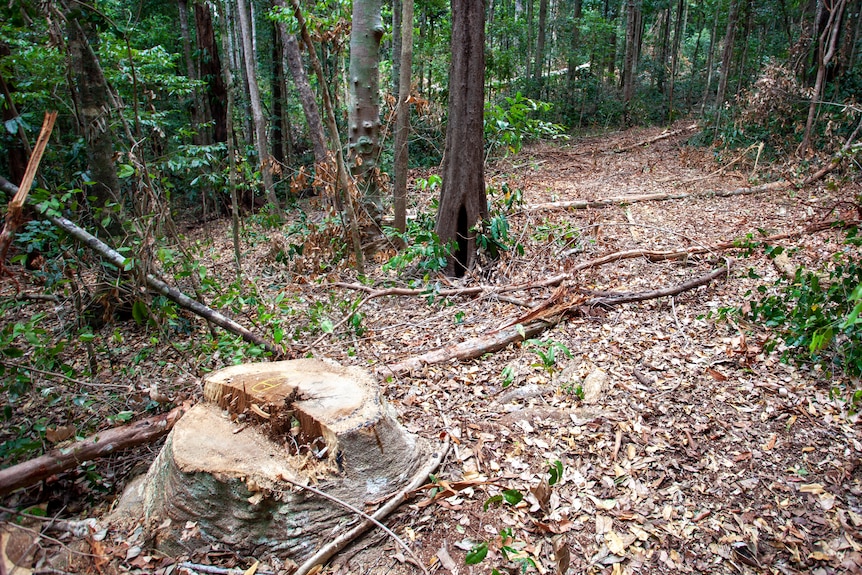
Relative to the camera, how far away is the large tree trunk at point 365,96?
619 centimetres

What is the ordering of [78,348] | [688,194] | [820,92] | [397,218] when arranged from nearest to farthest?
[78,348] → [397,218] → [688,194] → [820,92]

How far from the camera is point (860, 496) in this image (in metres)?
2.62

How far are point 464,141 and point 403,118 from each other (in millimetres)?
1493

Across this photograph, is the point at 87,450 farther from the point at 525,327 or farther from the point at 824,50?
the point at 824,50

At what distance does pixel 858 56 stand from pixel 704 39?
18.8 m

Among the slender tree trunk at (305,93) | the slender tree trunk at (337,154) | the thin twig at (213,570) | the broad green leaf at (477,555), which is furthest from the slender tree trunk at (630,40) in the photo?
the thin twig at (213,570)

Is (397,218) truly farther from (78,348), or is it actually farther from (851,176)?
(851,176)

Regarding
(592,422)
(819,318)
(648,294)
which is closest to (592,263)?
(648,294)

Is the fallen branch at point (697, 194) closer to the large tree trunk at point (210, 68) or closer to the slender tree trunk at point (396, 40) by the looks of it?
the slender tree trunk at point (396, 40)

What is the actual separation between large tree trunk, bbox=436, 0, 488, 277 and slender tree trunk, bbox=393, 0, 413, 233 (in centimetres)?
89

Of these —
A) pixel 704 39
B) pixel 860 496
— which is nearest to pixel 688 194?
pixel 860 496

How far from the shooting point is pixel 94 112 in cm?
483

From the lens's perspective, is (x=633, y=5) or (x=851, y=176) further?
(x=633, y=5)

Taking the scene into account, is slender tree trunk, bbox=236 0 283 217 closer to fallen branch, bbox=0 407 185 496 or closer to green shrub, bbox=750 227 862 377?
fallen branch, bbox=0 407 185 496
